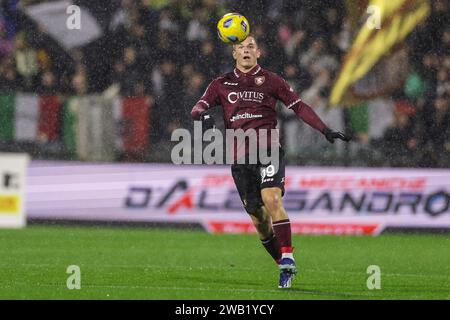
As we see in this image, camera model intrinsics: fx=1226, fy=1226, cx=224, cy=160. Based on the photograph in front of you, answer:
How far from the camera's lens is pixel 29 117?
16.7m

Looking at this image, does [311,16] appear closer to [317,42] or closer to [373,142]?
[317,42]

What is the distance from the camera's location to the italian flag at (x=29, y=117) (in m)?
16.7

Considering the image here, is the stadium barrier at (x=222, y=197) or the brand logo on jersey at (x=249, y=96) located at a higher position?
the stadium barrier at (x=222, y=197)

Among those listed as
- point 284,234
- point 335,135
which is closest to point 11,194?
point 284,234

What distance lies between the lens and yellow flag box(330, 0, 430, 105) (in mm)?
16750

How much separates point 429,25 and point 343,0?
124 cm

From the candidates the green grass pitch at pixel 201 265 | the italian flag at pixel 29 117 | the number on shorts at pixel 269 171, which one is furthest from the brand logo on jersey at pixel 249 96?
the italian flag at pixel 29 117

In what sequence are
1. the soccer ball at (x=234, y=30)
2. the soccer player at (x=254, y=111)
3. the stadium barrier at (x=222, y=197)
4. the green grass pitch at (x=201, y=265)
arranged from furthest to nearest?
1. the stadium barrier at (x=222, y=197)
2. the soccer ball at (x=234, y=30)
3. the soccer player at (x=254, y=111)
4. the green grass pitch at (x=201, y=265)

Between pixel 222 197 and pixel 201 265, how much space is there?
408 cm

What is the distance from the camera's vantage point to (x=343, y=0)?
17.1m

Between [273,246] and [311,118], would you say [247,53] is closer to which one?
[311,118]

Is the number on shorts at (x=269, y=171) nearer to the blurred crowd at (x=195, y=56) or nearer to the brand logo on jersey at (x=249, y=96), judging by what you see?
the brand logo on jersey at (x=249, y=96)

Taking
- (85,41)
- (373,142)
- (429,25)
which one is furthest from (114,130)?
(429,25)

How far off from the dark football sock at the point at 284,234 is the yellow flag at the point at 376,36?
6567 millimetres
